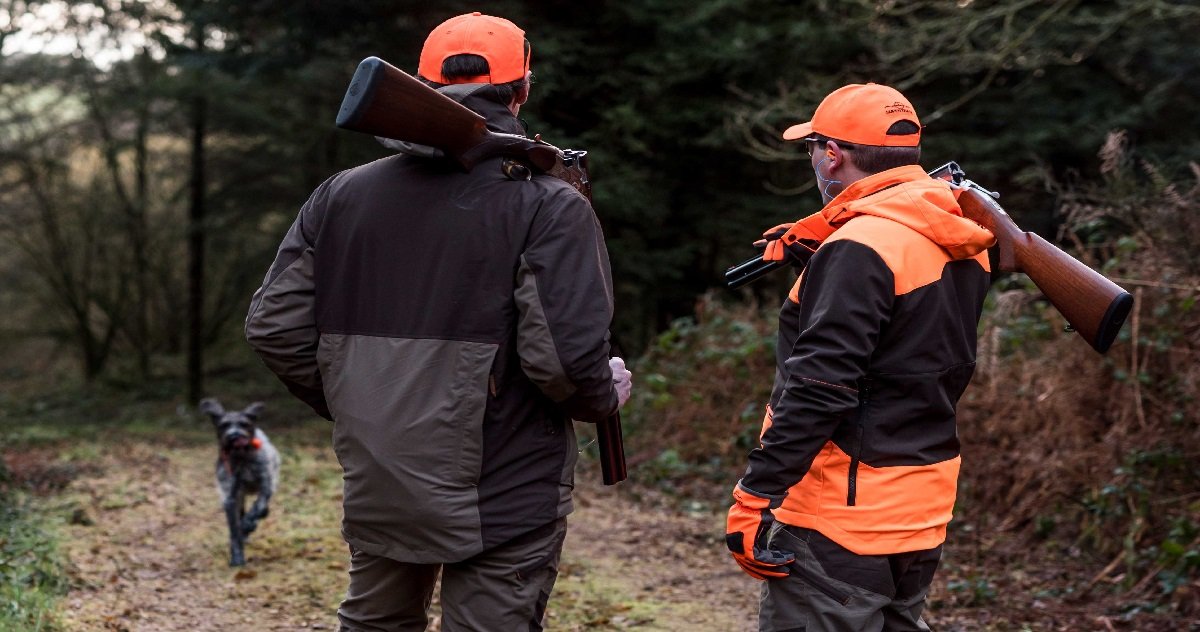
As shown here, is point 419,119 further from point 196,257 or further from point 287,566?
point 196,257

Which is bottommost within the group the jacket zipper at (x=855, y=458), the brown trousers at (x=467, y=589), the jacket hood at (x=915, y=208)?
the brown trousers at (x=467, y=589)

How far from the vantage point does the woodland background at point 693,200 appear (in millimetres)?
7086

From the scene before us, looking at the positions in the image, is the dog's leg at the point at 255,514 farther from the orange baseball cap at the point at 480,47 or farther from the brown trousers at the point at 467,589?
the orange baseball cap at the point at 480,47

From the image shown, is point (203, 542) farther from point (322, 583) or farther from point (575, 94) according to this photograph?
point (575, 94)

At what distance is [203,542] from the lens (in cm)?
835

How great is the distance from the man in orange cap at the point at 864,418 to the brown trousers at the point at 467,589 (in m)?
0.54

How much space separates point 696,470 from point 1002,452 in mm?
3329

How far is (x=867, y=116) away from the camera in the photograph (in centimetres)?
321

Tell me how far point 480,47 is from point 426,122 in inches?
15.3

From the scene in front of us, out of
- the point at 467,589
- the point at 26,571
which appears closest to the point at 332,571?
the point at 26,571

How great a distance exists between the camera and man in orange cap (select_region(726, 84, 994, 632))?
299 centimetres

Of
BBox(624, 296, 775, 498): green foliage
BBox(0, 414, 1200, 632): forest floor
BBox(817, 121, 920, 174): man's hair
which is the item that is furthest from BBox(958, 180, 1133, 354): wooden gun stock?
BBox(624, 296, 775, 498): green foliage

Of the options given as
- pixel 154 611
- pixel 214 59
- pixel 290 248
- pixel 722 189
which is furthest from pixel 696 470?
pixel 214 59

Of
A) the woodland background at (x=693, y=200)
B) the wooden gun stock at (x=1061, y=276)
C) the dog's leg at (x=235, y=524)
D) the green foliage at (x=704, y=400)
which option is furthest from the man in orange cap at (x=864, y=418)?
the green foliage at (x=704, y=400)
